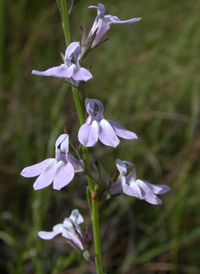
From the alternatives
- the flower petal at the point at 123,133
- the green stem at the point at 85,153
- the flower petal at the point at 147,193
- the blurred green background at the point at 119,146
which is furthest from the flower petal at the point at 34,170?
the blurred green background at the point at 119,146

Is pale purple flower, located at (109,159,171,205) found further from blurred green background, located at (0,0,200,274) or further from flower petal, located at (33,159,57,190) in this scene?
blurred green background, located at (0,0,200,274)

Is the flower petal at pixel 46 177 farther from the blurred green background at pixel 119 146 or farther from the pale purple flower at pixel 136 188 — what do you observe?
the blurred green background at pixel 119 146

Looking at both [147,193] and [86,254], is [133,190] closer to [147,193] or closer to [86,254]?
[147,193]

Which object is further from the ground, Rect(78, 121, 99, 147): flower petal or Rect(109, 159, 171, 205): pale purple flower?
Rect(78, 121, 99, 147): flower petal

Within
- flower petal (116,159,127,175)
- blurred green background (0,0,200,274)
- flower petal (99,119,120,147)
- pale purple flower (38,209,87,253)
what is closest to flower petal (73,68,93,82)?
flower petal (99,119,120,147)

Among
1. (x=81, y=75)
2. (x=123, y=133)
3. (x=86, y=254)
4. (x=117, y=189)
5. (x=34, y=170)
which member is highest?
(x=81, y=75)

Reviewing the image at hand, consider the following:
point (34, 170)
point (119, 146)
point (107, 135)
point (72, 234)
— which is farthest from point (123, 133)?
point (119, 146)

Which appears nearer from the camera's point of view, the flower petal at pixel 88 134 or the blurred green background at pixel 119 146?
the flower petal at pixel 88 134
